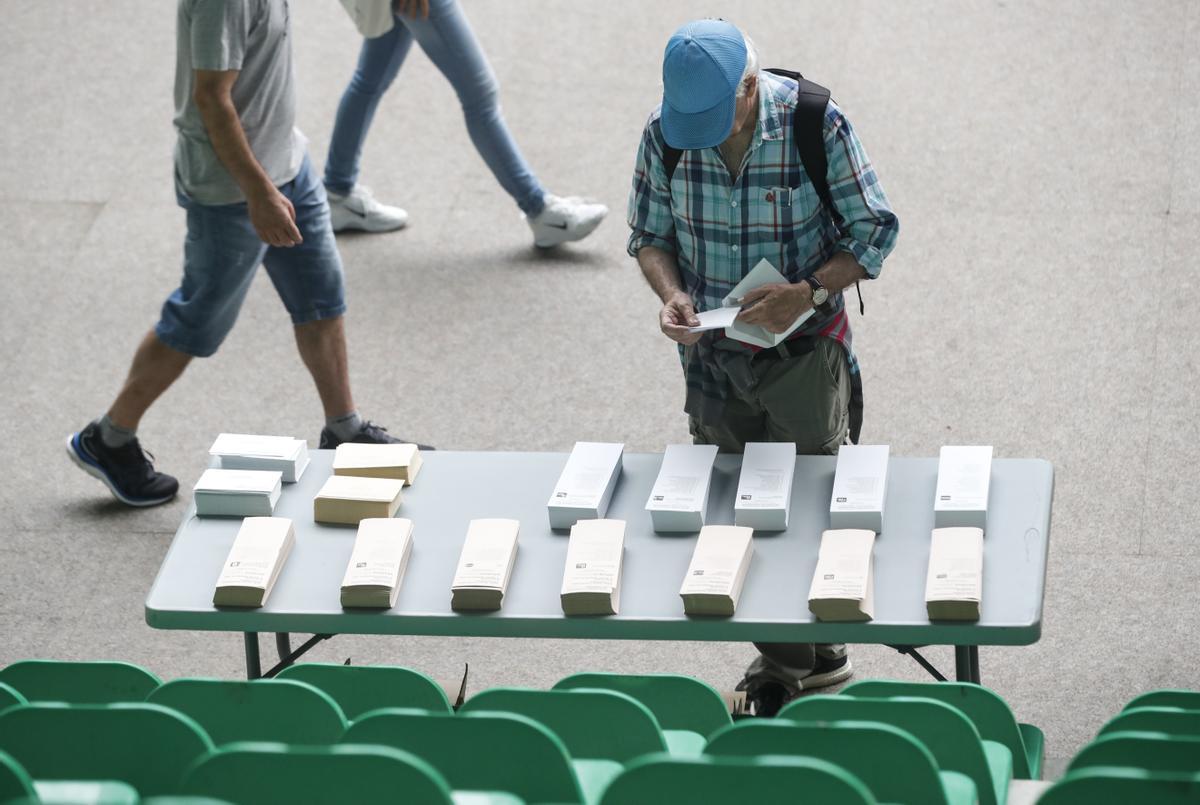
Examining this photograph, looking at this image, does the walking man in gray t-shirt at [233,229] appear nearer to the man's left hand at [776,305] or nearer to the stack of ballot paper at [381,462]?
the stack of ballot paper at [381,462]

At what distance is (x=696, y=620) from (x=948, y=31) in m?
4.46

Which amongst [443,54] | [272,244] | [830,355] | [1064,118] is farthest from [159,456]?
[1064,118]

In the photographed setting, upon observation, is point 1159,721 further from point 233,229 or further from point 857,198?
point 233,229

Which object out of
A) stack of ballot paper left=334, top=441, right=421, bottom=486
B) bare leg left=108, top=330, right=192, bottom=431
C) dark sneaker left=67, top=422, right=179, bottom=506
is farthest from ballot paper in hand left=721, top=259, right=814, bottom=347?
dark sneaker left=67, top=422, right=179, bottom=506

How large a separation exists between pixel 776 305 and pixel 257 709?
1288 mm

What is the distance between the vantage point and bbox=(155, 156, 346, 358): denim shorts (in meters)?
4.20

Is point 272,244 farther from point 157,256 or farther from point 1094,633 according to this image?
point 1094,633

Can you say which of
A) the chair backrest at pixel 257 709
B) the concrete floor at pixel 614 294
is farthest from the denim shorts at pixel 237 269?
the chair backrest at pixel 257 709

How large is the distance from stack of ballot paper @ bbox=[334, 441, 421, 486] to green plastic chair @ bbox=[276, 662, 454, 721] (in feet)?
1.99

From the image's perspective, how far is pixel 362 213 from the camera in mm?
5820

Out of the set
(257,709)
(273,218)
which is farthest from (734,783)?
(273,218)

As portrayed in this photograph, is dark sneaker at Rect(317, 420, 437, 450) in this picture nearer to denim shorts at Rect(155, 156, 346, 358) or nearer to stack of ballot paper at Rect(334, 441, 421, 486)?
denim shorts at Rect(155, 156, 346, 358)

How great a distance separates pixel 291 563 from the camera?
10.3 ft

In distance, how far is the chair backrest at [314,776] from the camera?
209 centimetres
